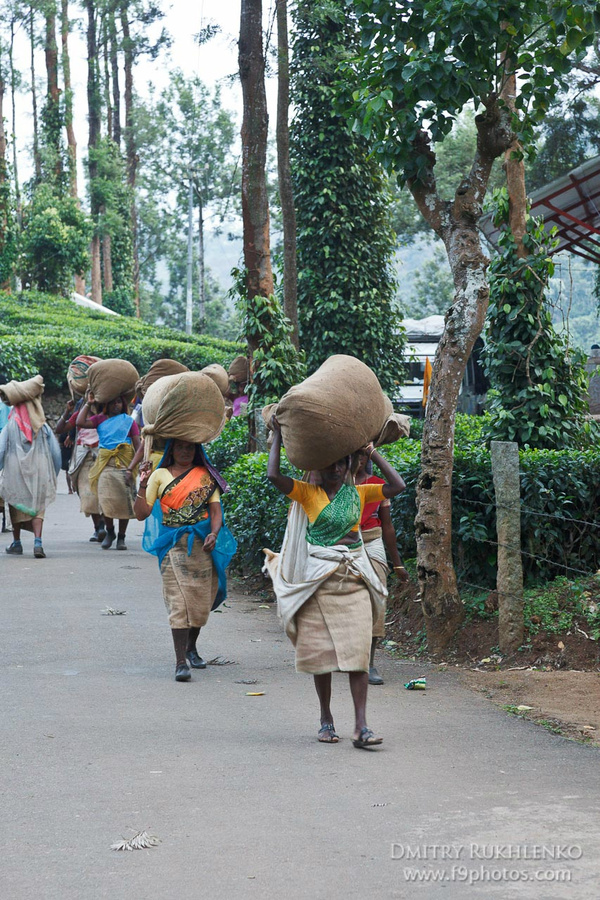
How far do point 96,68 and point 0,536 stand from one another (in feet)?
117

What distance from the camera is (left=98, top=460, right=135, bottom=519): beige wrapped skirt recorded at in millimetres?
12508

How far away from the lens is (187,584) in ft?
23.1

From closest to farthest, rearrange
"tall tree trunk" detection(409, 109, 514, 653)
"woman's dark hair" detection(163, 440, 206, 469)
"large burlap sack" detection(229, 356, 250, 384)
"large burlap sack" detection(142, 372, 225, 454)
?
"large burlap sack" detection(142, 372, 225, 454) < "woman's dark hair" detection(163, 440, 206, 469) < "tall tree trunk" detection(409, 109, 514, 653) < "large burlap sack" detection(229, 356, 250, 384)

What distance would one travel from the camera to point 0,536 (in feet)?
46.7

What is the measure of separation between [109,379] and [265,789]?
828 cm

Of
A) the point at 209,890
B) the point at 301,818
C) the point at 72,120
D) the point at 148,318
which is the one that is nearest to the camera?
the point at 209,890

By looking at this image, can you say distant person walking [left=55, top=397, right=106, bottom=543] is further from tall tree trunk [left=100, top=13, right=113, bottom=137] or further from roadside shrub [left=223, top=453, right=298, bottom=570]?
tall tree trunk [left=100, top=13, right=113, bottom=137]

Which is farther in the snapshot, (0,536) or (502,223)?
(0,536)

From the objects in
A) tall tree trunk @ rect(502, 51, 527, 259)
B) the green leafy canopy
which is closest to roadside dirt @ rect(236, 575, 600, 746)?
the green leafy canopy

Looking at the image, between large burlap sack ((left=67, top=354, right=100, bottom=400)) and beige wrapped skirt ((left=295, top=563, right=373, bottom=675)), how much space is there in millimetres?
8358

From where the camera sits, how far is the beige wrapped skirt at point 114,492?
41.0ft

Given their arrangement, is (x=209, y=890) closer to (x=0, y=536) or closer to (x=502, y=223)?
(x=502, y=223)

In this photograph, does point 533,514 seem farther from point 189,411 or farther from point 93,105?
point 93,105

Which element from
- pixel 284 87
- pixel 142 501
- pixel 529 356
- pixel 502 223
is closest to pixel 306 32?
pixel 284 87
